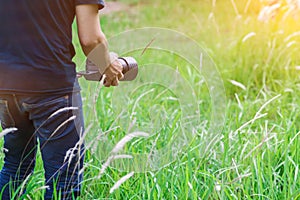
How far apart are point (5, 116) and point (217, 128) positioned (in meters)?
1.29

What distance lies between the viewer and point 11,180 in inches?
81.2

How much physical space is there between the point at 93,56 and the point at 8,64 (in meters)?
0.28

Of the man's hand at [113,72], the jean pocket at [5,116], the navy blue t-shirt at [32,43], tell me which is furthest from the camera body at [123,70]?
the jean pocket at [5,116]

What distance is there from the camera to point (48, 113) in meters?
1.86

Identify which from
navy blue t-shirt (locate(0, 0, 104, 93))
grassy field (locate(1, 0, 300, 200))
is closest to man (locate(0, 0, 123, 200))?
navy blue t-shirt (locate(0, 0, 104, 93))

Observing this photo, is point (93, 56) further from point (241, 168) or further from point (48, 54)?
point (241, 168)

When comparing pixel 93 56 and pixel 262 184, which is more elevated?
pixel 93 56

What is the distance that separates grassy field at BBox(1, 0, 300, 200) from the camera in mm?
2072

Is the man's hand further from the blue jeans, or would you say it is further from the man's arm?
the blue jeans

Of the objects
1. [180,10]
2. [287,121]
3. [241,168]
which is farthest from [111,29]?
[241,168]

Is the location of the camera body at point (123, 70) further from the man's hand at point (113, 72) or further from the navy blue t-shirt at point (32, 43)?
the navy blue t-shirt at point (32, 43)

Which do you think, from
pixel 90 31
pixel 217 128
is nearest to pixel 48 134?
pixel 90 31

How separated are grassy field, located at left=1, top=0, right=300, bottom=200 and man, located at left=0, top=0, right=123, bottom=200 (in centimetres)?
12

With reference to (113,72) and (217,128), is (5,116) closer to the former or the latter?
(113,72)
